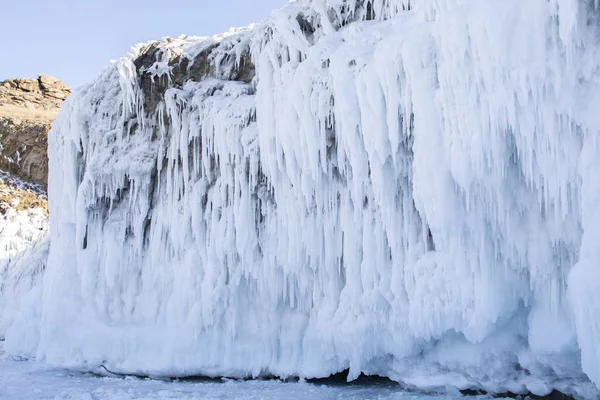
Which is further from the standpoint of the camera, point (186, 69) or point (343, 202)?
point (186, 69)

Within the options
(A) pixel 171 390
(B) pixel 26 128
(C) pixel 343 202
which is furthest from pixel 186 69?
(B) pixel 26 128

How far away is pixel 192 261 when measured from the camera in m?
10.9

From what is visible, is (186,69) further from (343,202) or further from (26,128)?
(26,128)

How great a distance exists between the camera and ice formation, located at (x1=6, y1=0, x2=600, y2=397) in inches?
245

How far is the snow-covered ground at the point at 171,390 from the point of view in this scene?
8.65 meters

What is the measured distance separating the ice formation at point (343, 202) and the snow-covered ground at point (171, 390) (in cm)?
37

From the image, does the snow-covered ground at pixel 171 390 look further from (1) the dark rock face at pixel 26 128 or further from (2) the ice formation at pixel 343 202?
(1) the dark rock face at pixel 26 128

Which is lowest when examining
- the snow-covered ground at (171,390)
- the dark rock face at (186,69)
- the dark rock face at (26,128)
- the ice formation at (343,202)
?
the snow-covered ground at (171,390)

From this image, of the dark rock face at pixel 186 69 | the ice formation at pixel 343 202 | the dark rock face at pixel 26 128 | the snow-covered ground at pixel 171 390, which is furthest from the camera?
the dark rock face at pixel 26 128

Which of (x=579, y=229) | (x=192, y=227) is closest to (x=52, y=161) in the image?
(x=192, y=227)

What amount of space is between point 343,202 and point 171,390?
15.0 feet

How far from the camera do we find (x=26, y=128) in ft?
102

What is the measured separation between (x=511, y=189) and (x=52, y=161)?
38.9 feet

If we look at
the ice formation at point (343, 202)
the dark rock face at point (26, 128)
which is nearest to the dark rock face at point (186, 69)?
the ice formation at point (343, 202)
